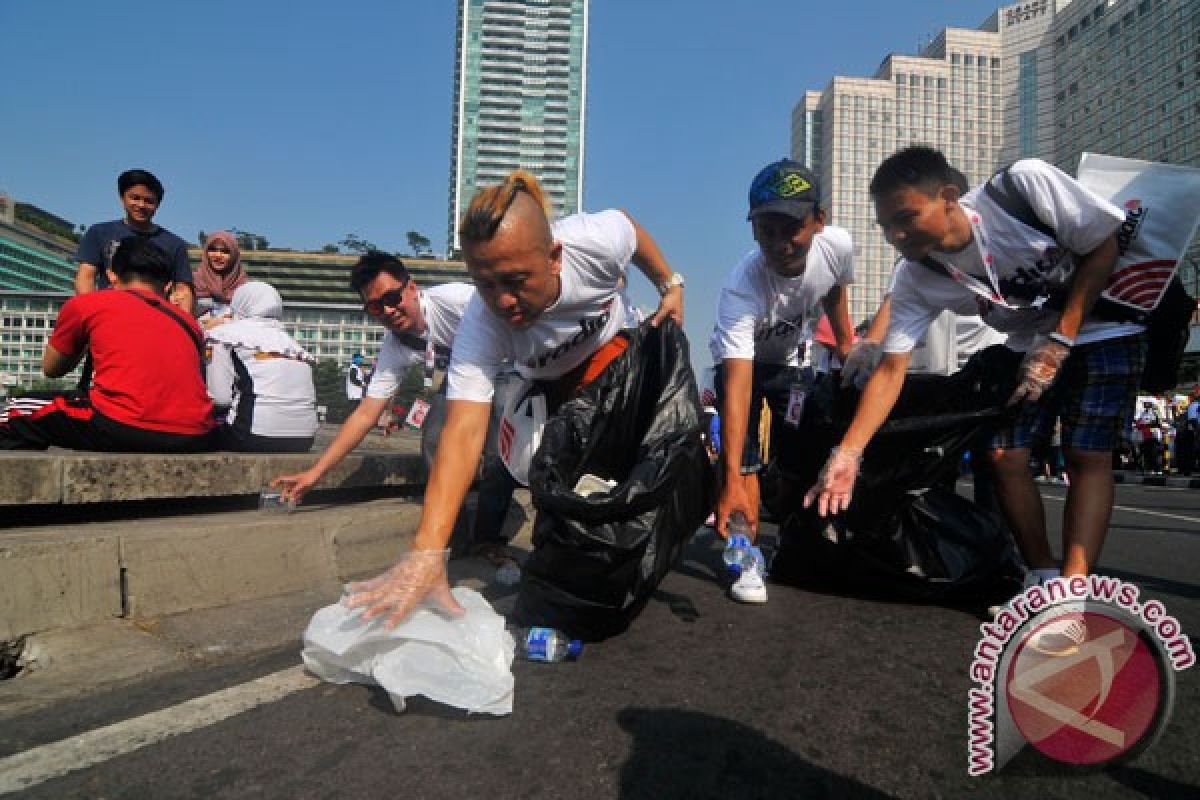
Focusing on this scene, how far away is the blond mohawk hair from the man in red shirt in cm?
185

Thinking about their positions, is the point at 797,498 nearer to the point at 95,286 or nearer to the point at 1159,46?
the point at 95,286

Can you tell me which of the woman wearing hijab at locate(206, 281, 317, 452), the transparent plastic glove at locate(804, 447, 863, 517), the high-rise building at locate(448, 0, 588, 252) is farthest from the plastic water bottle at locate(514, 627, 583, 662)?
the high-rise building at locate(448, 0, 588, 252)

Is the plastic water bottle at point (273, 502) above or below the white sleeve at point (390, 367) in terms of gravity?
below

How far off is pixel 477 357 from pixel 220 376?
7.24 feet

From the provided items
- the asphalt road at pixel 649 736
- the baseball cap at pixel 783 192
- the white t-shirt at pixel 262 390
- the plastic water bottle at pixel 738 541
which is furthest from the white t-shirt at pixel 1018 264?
the white t-shirt at pixel 262 390

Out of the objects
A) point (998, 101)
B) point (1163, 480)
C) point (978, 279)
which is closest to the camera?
point (978, 279)

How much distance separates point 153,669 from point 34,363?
3804 inches

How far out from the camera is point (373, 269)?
3.39 meters

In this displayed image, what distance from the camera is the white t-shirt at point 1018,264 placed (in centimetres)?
226

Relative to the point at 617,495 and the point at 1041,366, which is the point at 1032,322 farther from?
the point at 617,495

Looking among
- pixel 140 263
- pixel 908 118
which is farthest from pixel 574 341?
pixel 908 118

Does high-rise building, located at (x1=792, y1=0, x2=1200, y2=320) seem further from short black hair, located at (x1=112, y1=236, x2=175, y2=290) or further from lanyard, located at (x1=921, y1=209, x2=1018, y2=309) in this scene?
short black hair, located at (x1=112, y1=236, x2=175, y2=290)

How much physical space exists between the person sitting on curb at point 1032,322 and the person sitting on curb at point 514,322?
94 centimetres

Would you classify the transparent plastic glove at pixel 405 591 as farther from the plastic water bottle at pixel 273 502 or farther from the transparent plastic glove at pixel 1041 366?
the transparent plastic glove at pixel 1041 366
